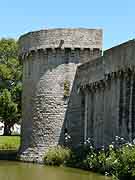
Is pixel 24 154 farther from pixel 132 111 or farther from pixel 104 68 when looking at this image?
pixel 132 111

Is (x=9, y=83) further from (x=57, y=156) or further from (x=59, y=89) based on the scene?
(x=57, y=156)

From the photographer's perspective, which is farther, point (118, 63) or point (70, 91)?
point (70, 91)

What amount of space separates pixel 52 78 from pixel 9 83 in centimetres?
2390

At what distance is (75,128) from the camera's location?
29750 millimetres

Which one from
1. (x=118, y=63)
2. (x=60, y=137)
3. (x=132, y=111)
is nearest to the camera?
(x=132, y=111)

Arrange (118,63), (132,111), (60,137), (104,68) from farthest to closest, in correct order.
→ (60,137) → (104,68) → (118,63) → (132,111)

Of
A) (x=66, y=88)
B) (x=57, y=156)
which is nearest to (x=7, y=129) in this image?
(x=66, y=88)

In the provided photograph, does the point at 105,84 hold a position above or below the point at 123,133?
above

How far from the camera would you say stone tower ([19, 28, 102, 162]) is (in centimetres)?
2947

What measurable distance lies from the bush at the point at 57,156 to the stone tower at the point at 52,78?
0.90 meters

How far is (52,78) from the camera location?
29.5 meters

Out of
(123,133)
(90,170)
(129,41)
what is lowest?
(90,170)

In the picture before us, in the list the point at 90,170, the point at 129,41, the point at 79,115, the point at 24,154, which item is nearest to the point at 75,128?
the point at 79,115

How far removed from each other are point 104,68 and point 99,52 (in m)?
4.86
